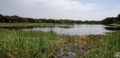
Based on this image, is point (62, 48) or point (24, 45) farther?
point (62, 48)

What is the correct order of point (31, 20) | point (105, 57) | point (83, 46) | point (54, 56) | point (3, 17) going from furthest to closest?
point (31, 20), point (3, 17), point (83, 46), point (54, 56), point (105, 57)

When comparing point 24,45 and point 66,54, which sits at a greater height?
point 24,45

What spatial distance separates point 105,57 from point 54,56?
2.75 meters

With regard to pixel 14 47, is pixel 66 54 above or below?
below

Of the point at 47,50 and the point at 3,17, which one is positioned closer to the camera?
the point at 47,50

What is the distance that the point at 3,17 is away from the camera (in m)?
73.0

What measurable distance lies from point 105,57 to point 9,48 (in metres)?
4.60

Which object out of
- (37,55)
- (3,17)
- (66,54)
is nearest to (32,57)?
(37,55)

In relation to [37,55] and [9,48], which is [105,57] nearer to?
[37,55]

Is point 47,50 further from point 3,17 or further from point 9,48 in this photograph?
point 3,17

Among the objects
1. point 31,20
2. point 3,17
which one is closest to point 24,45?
point 3,17

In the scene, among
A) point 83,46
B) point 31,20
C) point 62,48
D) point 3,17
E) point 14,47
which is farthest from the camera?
point 31,20

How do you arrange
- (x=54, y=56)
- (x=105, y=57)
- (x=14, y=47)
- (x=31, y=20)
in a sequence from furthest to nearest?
1. (x=31, y=20)
2. (x=54, y=56)
3. (x=14, y=47)
4. (x=105, y=57)

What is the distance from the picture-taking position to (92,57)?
26.8 ft
